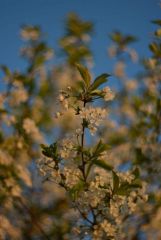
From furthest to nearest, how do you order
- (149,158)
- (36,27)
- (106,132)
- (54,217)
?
(36,27) → (106,132) → (54,217) → (149,158)

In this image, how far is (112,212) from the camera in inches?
100.0

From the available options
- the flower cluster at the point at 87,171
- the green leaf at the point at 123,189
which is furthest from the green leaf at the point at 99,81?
the green leaf at the point at 123,189

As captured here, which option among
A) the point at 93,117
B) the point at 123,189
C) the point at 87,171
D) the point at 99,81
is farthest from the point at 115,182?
the point at 99,81

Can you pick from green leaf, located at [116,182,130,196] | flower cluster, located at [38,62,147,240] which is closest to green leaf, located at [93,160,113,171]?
flower cluster, located at [38,62,147,240]

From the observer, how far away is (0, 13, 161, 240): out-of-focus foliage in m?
2.56

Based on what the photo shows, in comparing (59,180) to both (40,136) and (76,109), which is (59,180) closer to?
(76,109)

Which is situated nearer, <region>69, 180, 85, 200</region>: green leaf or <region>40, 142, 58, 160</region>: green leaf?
<region>69, 180, 85, 200</region>: green leaf

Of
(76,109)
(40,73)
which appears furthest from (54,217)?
(76,109)

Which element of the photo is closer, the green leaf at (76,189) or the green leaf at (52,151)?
the green leaf at (76,189)

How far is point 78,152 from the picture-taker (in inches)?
104

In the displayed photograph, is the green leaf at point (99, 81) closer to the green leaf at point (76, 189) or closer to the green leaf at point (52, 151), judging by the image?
the green leaf at point (52, 151)

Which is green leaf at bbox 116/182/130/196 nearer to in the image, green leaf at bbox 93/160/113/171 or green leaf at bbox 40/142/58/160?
green leaf at bbox 93/160/113/171

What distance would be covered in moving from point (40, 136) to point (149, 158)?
2028 millimetres

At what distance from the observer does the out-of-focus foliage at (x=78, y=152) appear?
2.56 metres
